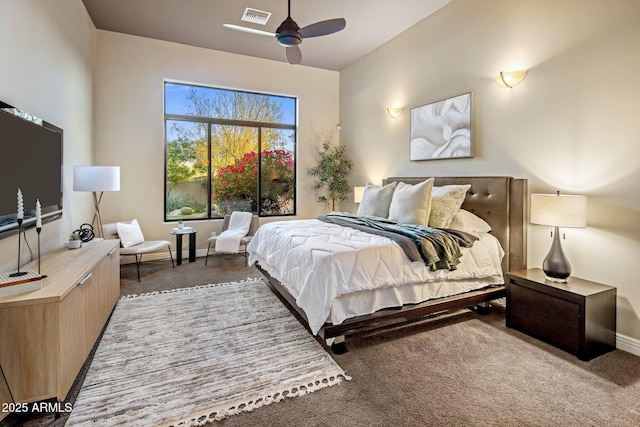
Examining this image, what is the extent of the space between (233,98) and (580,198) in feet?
16.8

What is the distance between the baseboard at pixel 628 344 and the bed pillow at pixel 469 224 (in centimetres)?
128

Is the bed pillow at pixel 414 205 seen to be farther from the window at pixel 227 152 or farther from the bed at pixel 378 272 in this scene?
the window at pixel 227 152

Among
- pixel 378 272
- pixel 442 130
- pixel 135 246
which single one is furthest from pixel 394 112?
pixel 135 246

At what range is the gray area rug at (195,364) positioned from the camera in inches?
69.9

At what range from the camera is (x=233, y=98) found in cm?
566

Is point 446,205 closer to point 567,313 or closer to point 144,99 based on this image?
point 567,313

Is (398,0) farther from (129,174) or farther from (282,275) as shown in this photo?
(129,174)

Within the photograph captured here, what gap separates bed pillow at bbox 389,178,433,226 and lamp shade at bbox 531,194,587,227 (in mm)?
957

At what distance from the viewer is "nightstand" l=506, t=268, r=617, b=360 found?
2.27 metres

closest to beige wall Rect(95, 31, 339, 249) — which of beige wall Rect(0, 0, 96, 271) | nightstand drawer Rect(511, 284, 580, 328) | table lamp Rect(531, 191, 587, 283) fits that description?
beige wall Rect(0, 0, 96, 271)

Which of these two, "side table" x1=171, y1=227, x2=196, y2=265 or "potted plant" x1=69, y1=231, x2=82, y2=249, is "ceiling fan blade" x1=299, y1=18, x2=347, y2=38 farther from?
"side table" x1=171, y1=227, x2=196, y2=265

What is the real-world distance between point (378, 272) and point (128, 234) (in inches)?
141

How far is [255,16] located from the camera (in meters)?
4.17

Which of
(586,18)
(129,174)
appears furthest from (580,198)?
(129,174)
